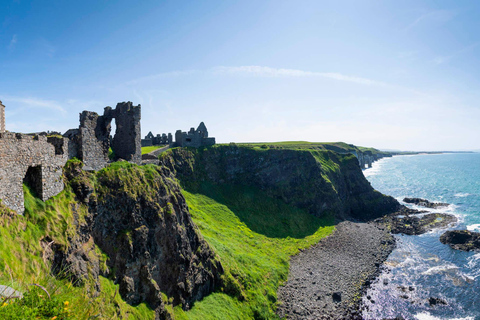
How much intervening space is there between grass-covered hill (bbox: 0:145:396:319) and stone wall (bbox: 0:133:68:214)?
0.76 meters

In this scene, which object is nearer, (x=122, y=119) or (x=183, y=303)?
(x=183, y=303)

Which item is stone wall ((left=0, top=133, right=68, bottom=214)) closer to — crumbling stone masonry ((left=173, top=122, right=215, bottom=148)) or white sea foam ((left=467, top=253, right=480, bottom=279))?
crumbling stone masonry ((left=173, top=122, right=215, bottom=148))

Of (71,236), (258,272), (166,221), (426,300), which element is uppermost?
(71,236)

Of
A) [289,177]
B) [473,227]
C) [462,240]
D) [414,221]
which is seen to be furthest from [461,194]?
[289,177]

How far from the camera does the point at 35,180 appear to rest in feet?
57.7

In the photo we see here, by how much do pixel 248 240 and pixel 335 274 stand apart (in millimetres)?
18154

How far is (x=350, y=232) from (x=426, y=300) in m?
27.8

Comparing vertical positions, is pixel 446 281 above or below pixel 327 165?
below

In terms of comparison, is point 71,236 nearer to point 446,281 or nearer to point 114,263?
point 114,263

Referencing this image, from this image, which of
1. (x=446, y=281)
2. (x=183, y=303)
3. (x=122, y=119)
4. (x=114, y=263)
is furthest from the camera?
(x=446, y=281)

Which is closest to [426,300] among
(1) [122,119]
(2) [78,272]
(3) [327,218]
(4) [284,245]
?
(4) [284,245]

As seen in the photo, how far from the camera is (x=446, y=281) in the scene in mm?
46344

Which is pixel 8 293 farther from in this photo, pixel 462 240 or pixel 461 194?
pixel 461 194

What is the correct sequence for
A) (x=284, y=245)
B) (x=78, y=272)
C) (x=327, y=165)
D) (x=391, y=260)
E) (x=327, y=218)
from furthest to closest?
(x=327, y=165) → (x=327, y=218) → (x=284, y=245) → (x=391, y=260) → (x=78, y=272)
